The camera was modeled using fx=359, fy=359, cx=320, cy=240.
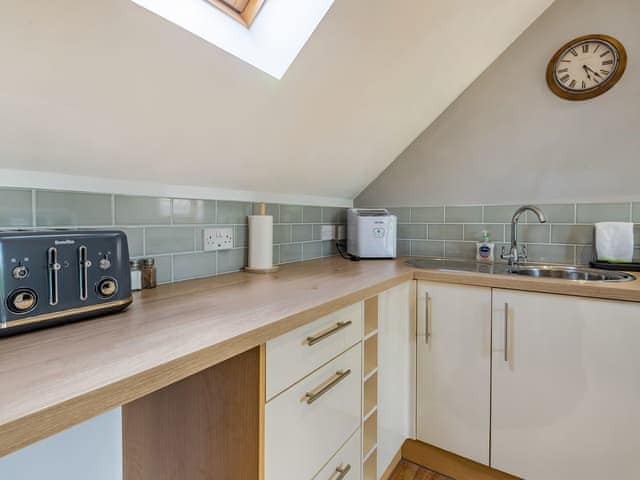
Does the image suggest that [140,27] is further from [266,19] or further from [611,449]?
[611,449]

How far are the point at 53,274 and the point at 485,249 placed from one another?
5.95 feet

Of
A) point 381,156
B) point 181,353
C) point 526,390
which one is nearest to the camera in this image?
point 181,353

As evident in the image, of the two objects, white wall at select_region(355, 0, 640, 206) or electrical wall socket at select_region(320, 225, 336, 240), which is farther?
electrical wall socket at select_region(320, 225, 336, 240)

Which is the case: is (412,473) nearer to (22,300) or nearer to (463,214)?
(463,214)

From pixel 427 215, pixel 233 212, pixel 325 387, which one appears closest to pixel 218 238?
pixel 233 212

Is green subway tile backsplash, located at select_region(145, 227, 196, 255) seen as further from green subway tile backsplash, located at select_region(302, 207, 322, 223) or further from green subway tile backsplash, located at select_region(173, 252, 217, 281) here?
green subway tile backsplash, located at select_region(302, 207, 322, 223)

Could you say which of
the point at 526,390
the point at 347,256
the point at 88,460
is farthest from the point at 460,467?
the point at 88,460

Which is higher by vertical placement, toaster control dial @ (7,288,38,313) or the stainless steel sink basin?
toaster control dial @ (7,288,38,313)

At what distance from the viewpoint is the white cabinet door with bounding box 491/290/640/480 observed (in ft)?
3.93

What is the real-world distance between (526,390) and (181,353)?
132 centimetres

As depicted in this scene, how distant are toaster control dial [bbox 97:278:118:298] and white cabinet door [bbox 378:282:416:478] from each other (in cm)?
88

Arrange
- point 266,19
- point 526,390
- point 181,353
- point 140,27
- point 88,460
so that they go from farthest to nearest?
point 526,390
point 266,19
point 88,460
point 140,27
point 181,353

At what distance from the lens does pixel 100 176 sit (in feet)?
3.54

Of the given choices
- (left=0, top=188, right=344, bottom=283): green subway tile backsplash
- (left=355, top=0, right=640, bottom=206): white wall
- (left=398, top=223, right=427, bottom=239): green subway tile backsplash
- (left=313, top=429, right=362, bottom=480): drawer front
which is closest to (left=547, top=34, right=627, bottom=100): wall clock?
(left=355, top=0, right=640, bottom=206): white wall
